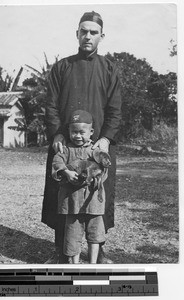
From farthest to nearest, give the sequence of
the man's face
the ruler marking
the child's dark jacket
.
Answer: the man's face
the child's dark jacket
the ruler marking

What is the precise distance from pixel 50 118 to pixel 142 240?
4.19 feet

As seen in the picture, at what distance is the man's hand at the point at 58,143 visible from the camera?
3947 millimetres

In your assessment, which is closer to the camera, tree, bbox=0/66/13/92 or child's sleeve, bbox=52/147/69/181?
child's sleeve, bbox=52/147/69/181

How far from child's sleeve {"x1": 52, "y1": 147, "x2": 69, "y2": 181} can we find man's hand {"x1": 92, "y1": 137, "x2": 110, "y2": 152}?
24cm

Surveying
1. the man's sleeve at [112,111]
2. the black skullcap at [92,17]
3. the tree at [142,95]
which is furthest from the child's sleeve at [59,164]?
the black skullcap at [92,17]

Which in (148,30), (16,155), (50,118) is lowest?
(16,155)

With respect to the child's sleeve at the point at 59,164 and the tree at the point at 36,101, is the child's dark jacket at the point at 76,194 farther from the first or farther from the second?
the tree at the point at 36,101

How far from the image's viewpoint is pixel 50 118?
399 cm

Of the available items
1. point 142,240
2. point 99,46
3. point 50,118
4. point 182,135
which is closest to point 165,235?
point 142,240

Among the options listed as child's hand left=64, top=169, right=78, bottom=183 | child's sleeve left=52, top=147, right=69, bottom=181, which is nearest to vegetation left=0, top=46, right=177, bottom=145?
child's sleeve left=52, top=147, right=69, bottom=181

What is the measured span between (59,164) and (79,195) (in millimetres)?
306

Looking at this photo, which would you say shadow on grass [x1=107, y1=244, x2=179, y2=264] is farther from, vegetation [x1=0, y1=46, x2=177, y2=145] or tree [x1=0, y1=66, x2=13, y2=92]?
tree [x1=0, y1=66, x2=13, y2=92]

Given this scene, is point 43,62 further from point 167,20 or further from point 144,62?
point 167,20

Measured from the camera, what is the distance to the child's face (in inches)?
154
